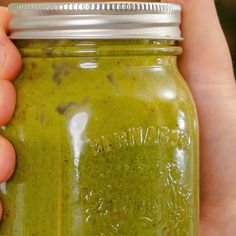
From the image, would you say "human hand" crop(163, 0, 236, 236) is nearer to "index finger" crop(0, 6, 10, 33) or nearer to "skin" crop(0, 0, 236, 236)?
"skin" crop(0, 0, 236, 236)

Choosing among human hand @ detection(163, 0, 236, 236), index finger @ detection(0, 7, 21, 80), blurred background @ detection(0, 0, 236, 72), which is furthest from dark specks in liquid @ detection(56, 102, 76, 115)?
blurred background @ detection(0, 0, 236, 72)

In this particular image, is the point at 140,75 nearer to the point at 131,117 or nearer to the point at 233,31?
the point at 131,117

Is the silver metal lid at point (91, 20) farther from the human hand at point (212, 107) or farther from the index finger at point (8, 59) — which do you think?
the human hand at point (212, 107)

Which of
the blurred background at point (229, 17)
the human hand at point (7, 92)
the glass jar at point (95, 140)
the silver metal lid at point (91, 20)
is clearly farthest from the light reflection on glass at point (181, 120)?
the blurred background at point (229, 17)

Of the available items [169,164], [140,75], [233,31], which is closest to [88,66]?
[140,75]

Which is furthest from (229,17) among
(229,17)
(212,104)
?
(212,104)
